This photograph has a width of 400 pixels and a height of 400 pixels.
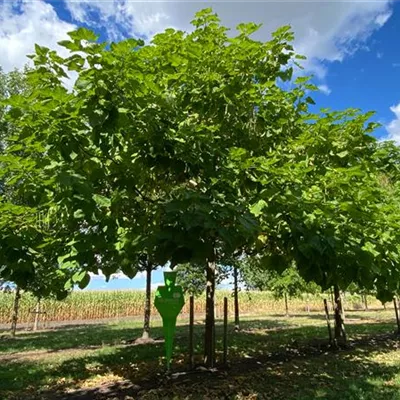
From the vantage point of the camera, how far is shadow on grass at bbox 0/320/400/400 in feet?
24.0

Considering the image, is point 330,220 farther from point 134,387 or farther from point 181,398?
point 134,387

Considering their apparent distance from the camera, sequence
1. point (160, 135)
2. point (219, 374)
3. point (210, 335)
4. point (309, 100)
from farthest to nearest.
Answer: point (210, 335)
point (219, 374)
point (309, 100)
point (160, 135)

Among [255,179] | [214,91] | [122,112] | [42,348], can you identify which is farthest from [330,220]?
[42,348]

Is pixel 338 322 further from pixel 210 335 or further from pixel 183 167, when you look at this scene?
pixel 183 167

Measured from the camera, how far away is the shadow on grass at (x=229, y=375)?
7305 mm

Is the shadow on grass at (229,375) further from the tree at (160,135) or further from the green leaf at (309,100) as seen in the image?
the green leaf at (309,100)

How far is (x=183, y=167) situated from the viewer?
4617 mm

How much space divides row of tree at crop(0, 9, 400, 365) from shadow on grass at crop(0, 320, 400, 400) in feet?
7.95

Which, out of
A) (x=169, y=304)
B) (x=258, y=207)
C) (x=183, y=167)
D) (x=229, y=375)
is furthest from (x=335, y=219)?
(x=229, y=375)

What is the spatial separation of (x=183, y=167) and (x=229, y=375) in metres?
5.62

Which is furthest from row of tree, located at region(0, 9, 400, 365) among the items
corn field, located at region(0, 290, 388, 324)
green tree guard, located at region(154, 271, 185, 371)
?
corn field, located at region(0, 290, 388, 324)

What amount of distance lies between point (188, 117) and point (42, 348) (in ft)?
41.3

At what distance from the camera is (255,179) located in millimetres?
4828

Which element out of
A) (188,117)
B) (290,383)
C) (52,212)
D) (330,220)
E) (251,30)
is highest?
(251,30)
